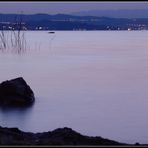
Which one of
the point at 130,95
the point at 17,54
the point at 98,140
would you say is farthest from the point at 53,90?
the point at 17,54

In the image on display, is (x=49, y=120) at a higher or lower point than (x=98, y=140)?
lower

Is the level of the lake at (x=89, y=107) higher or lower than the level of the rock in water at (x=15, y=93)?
lower

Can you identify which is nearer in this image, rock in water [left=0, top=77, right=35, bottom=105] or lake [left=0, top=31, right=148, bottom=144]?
lake [left=0, top=31, right=148, bottom=144]

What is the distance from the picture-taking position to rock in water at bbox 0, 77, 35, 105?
11.9 metres

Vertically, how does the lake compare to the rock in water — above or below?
below

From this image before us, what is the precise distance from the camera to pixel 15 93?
1233 cm

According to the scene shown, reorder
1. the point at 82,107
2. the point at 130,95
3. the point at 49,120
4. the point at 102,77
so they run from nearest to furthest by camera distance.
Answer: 1. the point at 49,120
2. the point at 82,107
3. the point at 130,95
4. the point at 102,77

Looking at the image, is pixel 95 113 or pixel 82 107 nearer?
pixel 95 113

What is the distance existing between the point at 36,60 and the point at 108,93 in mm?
17711

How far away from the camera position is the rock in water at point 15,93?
467 inches

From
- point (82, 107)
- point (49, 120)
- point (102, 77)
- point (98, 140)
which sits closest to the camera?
point (98, 140)

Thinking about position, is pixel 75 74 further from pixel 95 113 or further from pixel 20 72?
pixel 95 113

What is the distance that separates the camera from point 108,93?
1744cm

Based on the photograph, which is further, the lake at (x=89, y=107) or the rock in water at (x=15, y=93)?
the rock in water at (x=15, y=93)
